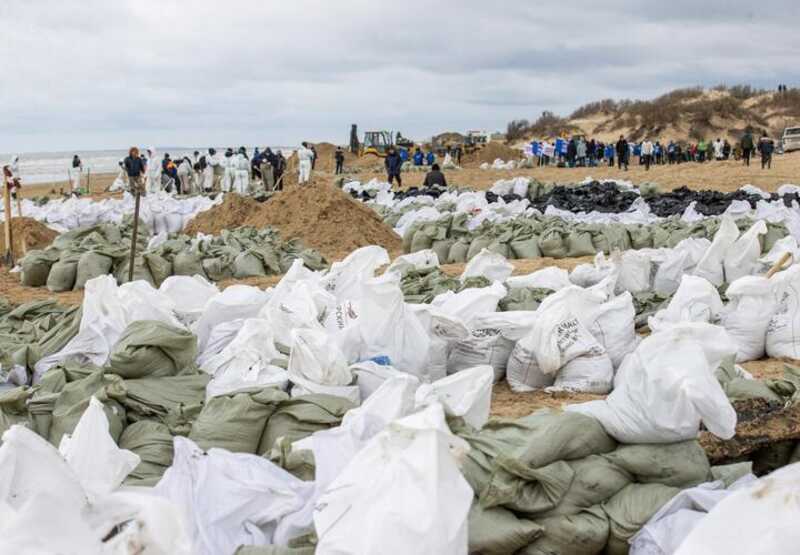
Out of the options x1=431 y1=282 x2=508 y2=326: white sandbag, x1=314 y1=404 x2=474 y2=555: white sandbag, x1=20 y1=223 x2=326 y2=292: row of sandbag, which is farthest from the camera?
x1=20 y1=223 x2=326 y2=292: row of sandbag

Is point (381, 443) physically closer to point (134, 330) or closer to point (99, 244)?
point (134, 330)

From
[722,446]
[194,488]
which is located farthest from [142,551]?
[722,446]

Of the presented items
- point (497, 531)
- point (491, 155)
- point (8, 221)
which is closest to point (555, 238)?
point (8, 221)

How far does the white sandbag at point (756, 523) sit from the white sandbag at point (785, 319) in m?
3.66

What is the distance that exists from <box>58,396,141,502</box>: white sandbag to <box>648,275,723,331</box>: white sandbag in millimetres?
3423

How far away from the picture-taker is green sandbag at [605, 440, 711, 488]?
309 centimetres

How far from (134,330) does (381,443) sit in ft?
7.94

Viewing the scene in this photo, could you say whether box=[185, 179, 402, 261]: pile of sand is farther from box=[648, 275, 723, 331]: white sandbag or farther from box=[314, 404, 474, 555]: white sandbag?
box=[314, 404, 474, 555]: white sandbag

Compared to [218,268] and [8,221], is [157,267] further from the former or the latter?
[8,221]

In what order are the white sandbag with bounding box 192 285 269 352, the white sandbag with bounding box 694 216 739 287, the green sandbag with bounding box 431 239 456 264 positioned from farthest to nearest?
the green sandbag with bounding box 431 239 456 264
the white sandbag with bounding box 694 216 739 287
the white sandbag with bounding box 192 285 269 352

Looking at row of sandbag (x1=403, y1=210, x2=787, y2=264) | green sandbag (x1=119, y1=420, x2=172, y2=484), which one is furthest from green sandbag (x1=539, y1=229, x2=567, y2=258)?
green sandbag (x1=119, y1=420, x2=172, y2=484)

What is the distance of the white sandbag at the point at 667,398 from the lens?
9.84 feet

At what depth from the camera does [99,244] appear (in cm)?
998

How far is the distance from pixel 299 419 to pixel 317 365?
41 cm
